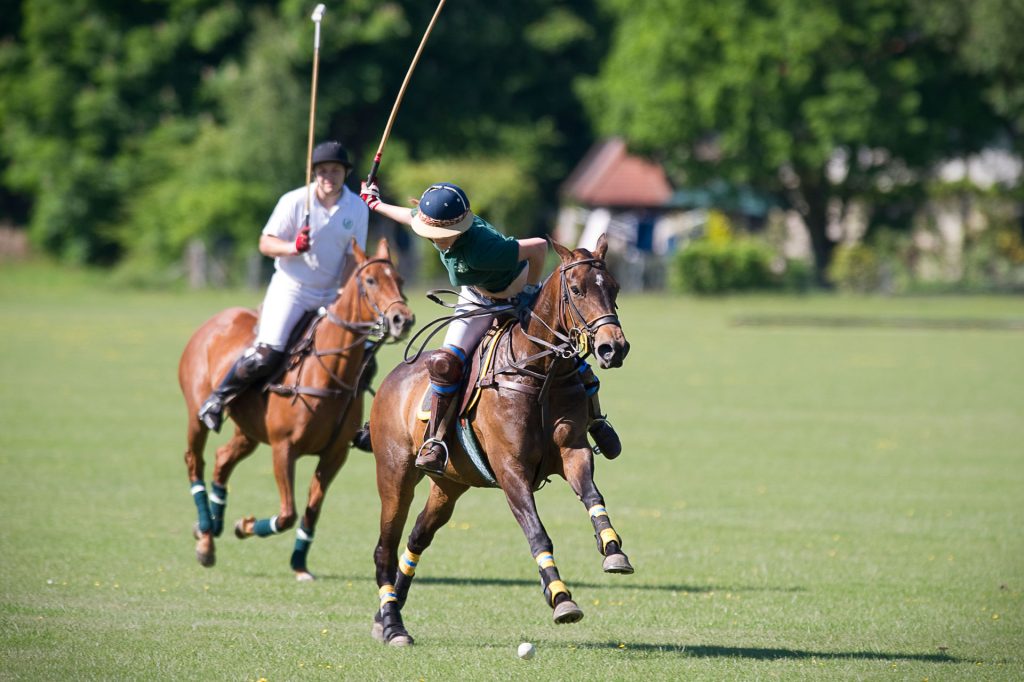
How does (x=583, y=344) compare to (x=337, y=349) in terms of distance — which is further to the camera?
(x=337, y=349)

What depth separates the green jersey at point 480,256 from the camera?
8461 millimetres

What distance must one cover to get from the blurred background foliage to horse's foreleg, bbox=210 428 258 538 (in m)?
39.8

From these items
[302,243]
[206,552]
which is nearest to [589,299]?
[302,243]

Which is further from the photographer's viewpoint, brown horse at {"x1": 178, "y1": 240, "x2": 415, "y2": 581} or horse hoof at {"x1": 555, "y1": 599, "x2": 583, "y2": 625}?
brown horse at {"x1": 178, "y1": 240, "x2": 415, "y2": 581}

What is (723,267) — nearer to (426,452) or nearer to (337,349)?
(337,349)

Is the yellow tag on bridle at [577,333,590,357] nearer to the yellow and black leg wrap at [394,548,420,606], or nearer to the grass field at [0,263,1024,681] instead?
the grass field at [0,263,1024,681]

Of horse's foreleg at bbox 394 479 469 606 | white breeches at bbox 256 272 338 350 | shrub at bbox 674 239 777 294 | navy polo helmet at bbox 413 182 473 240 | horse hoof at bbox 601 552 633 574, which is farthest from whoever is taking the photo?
shrub at bbox 674 239 777 294

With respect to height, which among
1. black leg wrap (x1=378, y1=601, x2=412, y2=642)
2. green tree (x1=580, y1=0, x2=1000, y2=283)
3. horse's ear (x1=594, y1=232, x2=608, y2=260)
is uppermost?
green tree (x1=580, y1=0, x2=1000, y2=283)

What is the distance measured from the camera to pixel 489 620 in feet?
31.7

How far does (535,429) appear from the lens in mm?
8211

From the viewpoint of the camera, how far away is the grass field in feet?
27.9

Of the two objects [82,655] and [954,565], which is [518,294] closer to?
[82,655]

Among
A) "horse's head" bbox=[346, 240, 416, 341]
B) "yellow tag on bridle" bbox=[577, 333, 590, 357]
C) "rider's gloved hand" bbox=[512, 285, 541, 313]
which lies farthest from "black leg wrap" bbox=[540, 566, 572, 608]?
"horse's head" bbox=[346, 240, 416, 341]

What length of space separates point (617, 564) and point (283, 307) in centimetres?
510
